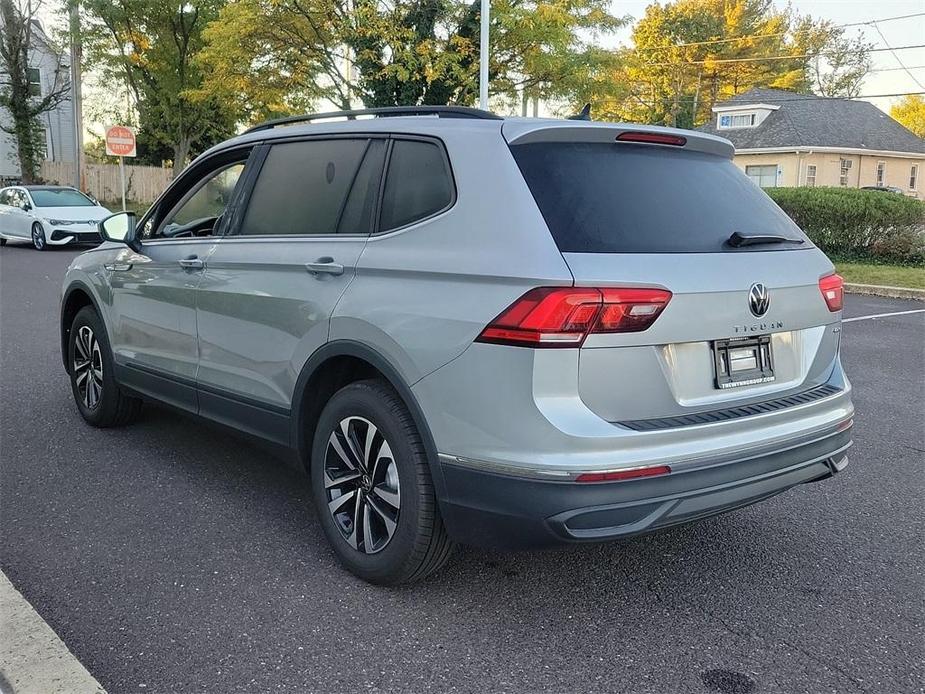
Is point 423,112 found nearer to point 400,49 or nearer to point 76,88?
point 400,49

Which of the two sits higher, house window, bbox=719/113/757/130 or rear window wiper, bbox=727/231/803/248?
house window, bbox=719/113/757/130

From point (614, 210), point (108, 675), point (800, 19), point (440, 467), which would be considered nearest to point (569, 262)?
point (614, 210)

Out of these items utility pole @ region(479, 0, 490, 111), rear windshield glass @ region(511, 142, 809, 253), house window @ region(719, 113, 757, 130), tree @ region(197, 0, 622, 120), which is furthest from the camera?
house window @ region(719, 113, 757, 130)

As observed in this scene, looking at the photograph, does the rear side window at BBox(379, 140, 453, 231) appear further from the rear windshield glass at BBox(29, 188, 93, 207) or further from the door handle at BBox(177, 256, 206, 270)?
the rear windshield glass at BBox(29, 188, 93, 207)

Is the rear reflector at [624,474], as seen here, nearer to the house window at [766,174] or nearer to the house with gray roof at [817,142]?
the house with gray roof at [817,142]

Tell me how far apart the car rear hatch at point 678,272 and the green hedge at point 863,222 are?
15740mm

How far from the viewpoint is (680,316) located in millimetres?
2775

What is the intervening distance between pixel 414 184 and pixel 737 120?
1777 inches

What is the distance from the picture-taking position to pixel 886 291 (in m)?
13.8

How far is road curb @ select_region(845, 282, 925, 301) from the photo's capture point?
529 inches

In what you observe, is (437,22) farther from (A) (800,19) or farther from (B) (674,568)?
(A) (800,19)

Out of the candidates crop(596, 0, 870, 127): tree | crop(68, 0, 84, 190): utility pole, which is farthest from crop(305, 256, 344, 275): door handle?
crop(596, 0, 870, 127): tree

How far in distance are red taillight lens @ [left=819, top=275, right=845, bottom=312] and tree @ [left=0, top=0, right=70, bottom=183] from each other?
1389 inches

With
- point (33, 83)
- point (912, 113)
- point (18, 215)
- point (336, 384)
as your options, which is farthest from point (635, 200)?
point (912, 113)
